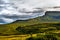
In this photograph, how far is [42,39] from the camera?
244ft

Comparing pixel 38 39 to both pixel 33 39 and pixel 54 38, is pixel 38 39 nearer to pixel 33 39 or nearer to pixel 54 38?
pixel 33 39

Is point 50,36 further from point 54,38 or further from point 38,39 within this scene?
point 38,39

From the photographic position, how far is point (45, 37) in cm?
7712

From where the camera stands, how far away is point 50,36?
3145 inches

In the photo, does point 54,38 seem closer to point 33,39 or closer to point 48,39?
point 48,39

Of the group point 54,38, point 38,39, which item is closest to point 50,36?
point 54,38

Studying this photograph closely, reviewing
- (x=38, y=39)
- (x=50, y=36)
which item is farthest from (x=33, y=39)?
(x=50, y=36)

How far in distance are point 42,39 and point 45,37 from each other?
3.22 meters

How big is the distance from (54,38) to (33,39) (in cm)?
962

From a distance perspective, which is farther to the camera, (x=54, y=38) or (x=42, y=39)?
(x=54, y=38)

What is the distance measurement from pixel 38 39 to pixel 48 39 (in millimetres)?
5060

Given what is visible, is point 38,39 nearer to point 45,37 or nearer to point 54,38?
point 45,37

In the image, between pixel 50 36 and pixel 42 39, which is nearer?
pixel 42 39

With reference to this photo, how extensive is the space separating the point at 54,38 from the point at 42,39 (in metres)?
8.27
